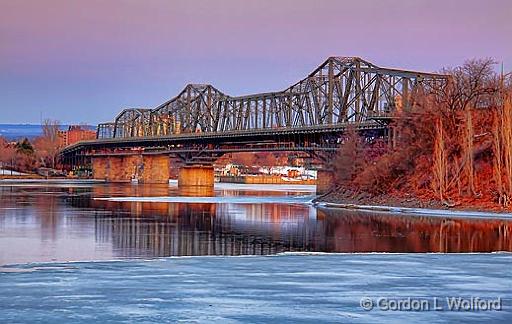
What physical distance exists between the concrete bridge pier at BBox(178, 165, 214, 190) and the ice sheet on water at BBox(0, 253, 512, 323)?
115 metres

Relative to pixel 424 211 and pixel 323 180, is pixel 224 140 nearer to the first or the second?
pixel 323 180

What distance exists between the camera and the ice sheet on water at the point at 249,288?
12758 mm

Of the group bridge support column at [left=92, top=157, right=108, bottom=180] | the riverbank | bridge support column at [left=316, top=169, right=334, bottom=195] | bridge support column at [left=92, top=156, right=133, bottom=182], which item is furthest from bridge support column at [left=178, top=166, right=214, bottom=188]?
the riverbank

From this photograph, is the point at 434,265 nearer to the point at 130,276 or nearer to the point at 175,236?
the point at 130,276

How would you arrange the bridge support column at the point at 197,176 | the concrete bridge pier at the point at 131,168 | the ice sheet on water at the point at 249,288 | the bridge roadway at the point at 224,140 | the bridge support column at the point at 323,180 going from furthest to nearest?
1. the concrete bridge pier at the point at 131,168
2. the bridge support column at the point at 197,176
3. the bridge roadway at the point at 224,140
4. the bridge support column at the point at 323,180
5. the ice sheet on water at the point at 249,288

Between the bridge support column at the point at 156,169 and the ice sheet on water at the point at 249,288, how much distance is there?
138 m

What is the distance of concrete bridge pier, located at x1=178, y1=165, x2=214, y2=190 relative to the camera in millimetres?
137750

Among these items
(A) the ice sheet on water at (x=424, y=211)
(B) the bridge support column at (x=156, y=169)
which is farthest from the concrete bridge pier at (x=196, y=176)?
(A) the ice sheet on water at (x=424, y=211)

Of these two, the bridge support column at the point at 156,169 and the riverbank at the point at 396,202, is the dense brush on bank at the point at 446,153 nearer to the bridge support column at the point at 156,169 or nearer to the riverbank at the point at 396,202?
the riverbank at the point at 396,202

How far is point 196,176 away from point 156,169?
2467cm

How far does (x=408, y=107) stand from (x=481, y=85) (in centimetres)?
730

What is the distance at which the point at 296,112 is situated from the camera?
124m

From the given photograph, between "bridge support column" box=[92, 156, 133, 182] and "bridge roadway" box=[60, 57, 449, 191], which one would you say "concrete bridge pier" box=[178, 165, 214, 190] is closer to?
"bridge roadway" box=[60, 57, 449, 191]

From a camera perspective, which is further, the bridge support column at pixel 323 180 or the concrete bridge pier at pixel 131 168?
the concrete bridge pier at pixel 131 168
